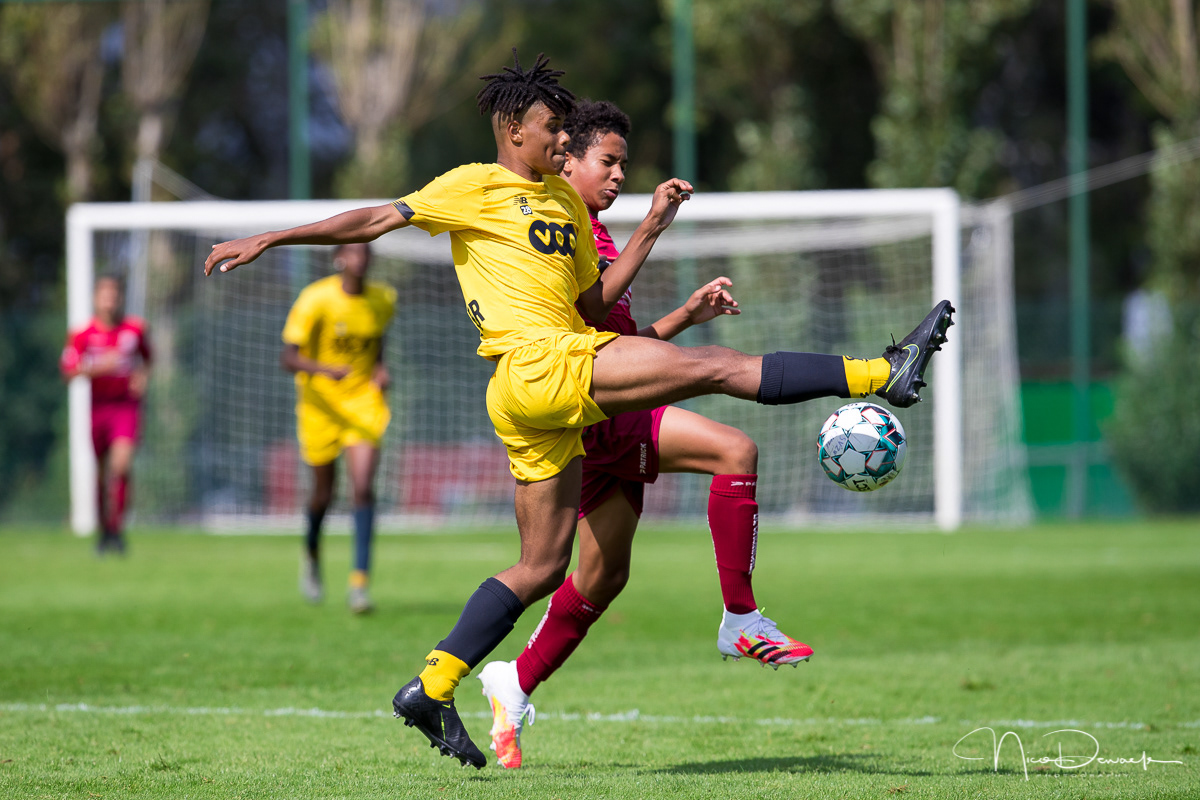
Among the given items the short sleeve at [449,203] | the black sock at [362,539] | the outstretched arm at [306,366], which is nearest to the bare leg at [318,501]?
the black sock at [362,539]

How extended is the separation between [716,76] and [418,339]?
10.3 metres

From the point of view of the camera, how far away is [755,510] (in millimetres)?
5020

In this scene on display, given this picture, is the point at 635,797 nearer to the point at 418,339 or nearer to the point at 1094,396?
the point at 418,339

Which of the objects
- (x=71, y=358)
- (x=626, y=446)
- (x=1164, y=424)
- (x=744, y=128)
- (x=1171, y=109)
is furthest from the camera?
(x=744, y=128)

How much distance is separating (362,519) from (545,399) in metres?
5.32

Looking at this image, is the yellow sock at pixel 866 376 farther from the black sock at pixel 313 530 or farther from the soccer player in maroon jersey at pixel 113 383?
the soccer player in maroon jersey at pixel 113 383

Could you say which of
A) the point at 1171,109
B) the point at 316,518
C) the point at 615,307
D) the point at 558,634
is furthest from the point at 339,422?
the point at 1171,109

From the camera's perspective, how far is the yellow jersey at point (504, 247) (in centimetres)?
465

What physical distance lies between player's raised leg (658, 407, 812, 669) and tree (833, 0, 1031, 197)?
18.3 metres

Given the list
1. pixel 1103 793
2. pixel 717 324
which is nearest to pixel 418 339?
pixel 717 324

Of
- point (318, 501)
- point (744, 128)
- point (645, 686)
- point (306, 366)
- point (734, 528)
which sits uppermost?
point (744, 128)

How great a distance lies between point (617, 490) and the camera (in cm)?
529

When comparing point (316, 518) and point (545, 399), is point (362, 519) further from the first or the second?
point (545, 399)

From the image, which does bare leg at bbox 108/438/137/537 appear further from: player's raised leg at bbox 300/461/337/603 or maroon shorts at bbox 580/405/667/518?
maroon shorts at bbox 580/405/667/518
